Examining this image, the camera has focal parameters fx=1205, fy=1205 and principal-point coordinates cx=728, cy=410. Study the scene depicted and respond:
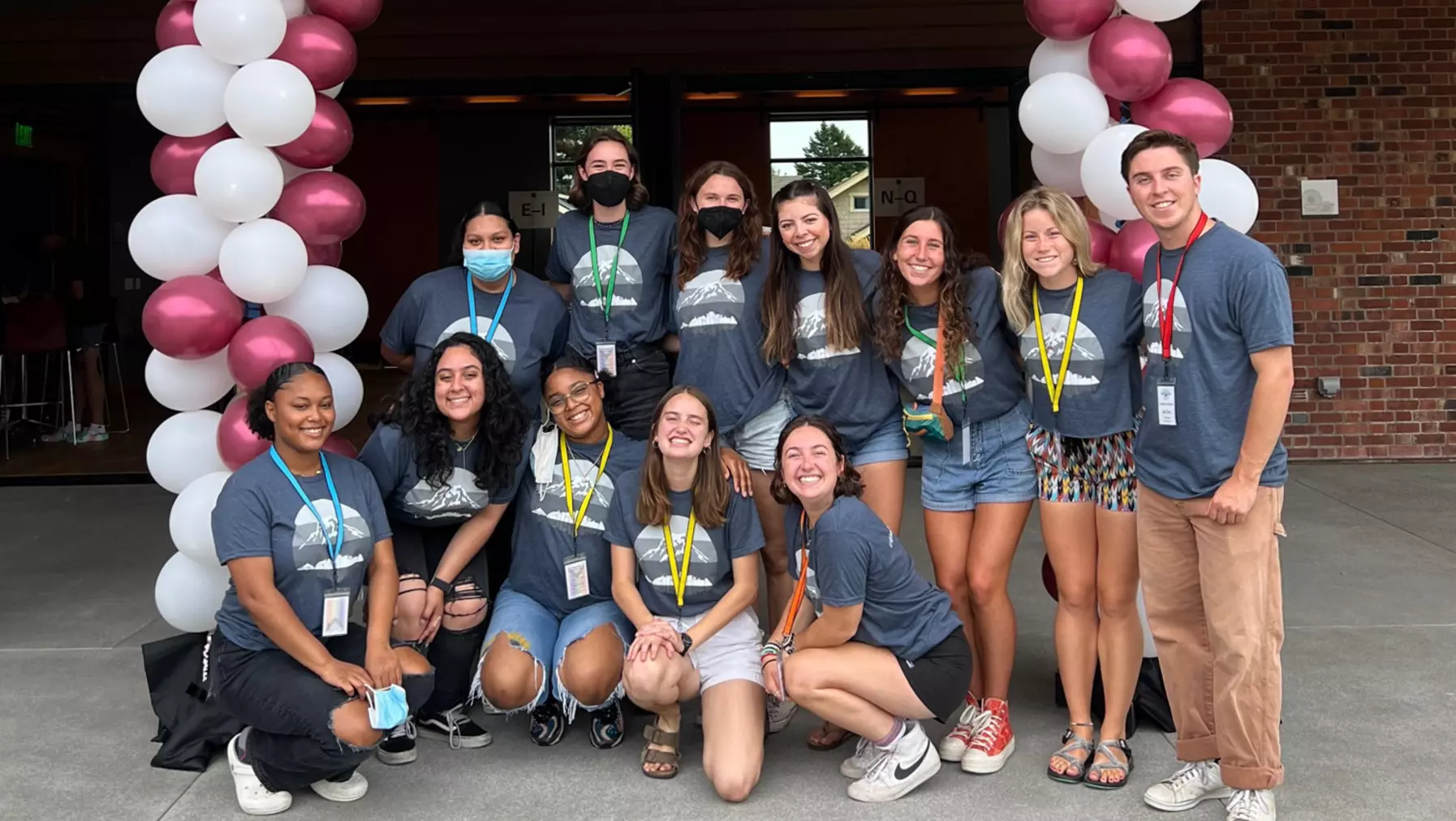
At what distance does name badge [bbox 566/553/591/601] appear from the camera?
329 cm

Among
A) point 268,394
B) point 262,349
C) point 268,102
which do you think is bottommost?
point 268,394

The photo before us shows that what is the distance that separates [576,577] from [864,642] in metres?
0.82

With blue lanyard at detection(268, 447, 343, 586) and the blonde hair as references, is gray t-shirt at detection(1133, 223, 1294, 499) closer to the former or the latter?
the blonde hair

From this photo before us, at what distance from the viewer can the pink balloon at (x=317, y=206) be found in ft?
11.8

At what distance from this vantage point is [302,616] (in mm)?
2945

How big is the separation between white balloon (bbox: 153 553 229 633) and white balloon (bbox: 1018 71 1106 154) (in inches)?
106

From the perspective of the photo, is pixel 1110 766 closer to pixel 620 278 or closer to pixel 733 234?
pixel 733 234

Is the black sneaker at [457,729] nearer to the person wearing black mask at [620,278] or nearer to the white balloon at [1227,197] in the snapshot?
the person wearing black mask at [620,278]

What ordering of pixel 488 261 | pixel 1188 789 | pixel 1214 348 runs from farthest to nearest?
pixel 488 261 → pixel 1188 789 → pixel 1214 348

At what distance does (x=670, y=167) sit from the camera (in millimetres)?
7621

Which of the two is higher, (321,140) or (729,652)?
(321,140)

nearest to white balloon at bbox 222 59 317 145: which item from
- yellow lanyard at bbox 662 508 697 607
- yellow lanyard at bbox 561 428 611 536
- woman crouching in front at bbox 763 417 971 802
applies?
yellow lanyard at bbox 561 428 611 536

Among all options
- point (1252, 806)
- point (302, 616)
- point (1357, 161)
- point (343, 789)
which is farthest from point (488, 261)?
→ point (1357, 161)

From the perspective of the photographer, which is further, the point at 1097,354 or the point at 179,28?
the point at 179,28
